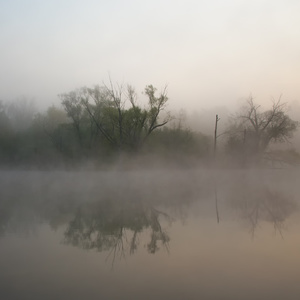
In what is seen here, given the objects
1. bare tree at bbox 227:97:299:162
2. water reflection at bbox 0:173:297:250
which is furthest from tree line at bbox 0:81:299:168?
water reflection at bbox 0:173:297:250

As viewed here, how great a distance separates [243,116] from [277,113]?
4330 millimetres

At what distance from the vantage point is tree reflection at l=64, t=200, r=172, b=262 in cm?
594

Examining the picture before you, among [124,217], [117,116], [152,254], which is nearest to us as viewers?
[152,254]

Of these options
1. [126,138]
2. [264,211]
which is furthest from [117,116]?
[264,211]

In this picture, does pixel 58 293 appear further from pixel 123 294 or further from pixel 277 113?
pixel 277 113

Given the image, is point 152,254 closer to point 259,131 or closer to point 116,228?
point 116,228

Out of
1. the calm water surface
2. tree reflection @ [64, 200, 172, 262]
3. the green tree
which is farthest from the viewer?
the green tree

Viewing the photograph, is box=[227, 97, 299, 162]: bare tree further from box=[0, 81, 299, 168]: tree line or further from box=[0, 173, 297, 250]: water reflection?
box=[0, 173, 297, 250]: water reflection

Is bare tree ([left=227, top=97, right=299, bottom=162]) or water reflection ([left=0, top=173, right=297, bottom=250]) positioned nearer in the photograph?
water reflection ([left=0, top=173, right=297, bottom=250])

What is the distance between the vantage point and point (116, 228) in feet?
24.3

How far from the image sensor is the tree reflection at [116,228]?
594 cm

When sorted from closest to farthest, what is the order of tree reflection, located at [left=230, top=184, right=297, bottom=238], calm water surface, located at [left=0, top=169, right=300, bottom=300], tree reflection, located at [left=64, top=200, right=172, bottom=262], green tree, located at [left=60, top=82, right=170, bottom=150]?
calm water surface, located at [left=0, top=169, right=300, bottom=300] < tree reflection, located at [left=64, top=200, right=172, bottom=262] < tree reflection, located at [left=230, top=184, right=297, bottom=238] < green tree, located at [left=60, top=82, right=170, bottom=150]

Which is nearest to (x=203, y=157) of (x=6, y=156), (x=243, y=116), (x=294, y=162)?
(x=243, y=116)

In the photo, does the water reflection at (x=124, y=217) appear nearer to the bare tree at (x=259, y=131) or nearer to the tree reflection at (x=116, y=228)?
the tree reflection at (x=116, y=228)
